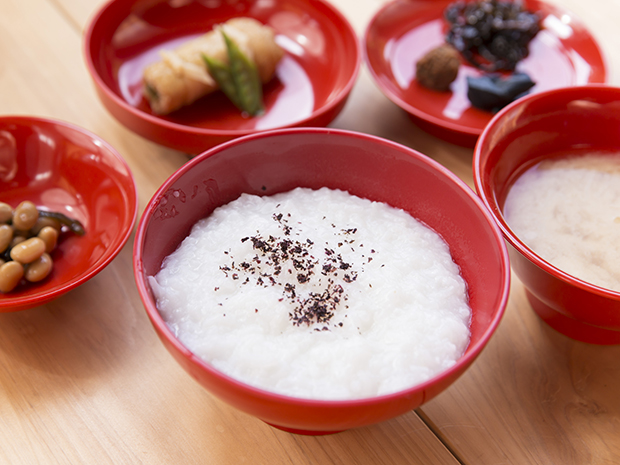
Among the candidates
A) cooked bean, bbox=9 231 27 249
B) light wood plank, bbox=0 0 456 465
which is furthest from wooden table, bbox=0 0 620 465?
cooked bean, bbox=9 231 27 249

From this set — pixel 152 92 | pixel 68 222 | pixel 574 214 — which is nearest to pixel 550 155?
pixel 574 214

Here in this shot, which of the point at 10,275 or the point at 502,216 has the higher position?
the point at 502,216

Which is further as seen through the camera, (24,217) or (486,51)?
(486,51)

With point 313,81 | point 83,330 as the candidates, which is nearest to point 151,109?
point 313,81

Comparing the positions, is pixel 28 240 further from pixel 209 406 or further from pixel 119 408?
pixel 209 406

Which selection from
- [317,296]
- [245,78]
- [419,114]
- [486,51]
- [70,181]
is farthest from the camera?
[486,51]

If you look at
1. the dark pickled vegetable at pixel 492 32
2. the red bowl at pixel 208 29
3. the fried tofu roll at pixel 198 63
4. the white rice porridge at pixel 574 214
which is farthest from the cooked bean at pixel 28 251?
the dark pickled vegetable at pixel 492 32
